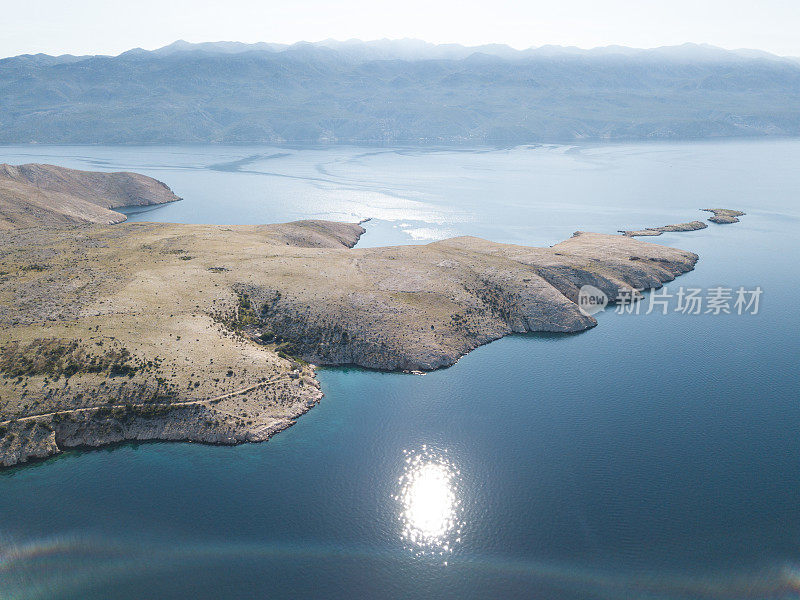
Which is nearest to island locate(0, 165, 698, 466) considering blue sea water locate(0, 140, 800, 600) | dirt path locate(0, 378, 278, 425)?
dirt path locate(0, 378, 278, 425)

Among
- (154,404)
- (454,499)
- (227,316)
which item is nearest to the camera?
(454,499)

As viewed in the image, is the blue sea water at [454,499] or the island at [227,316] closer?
the blue sea water at [454,499]

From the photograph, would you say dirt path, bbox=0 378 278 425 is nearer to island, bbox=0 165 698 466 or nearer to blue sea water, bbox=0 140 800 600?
island, bbox=0 165 698 466

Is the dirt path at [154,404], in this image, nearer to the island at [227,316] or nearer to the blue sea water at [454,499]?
the island at [227,316]

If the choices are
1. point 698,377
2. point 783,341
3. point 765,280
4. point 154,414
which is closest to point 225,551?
point 154,414

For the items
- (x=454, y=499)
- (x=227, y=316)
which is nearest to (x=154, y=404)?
(x=227, y=316)

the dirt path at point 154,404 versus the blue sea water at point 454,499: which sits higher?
the dirt path at point 154,404

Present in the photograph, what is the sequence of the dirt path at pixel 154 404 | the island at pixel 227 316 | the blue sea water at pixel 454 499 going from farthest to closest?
the island at pixel 227 316, the dirt path at pixel 154 404, the blue sea water at pixel 454 499

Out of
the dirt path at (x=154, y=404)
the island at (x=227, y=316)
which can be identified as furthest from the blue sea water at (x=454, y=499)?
the dirt path at (x=154, y=404)

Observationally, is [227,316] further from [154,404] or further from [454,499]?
[454,499]
